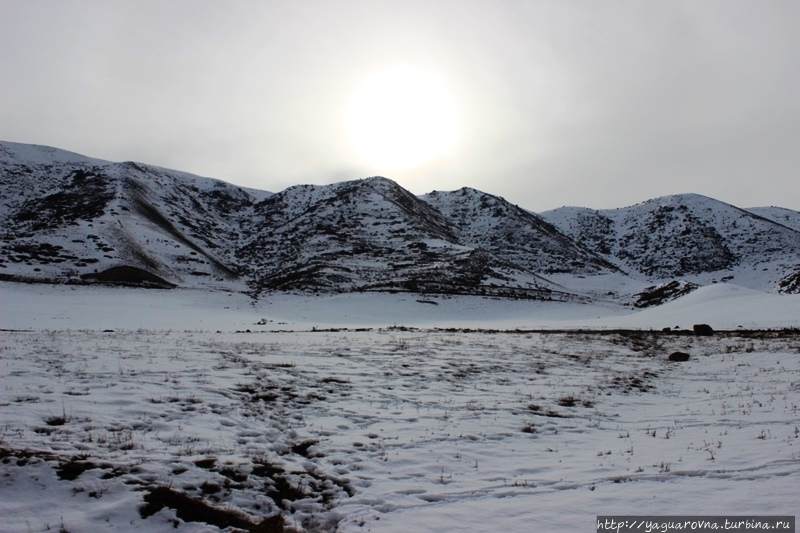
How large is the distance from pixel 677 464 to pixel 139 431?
1054 cm

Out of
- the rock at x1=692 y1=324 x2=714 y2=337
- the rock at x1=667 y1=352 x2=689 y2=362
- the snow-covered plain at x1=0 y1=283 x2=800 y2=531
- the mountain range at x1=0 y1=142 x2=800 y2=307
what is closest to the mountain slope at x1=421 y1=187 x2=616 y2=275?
the mountain range at x1=0 y1=142 x2=800 y2=307

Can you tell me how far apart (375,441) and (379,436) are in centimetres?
34

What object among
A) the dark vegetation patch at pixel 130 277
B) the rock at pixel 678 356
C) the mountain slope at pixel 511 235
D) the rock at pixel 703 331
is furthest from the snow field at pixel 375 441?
the mountain slope at pixel 511 235

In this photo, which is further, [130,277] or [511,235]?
[511,235]

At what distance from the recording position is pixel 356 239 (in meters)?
107

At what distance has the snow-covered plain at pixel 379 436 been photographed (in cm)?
694

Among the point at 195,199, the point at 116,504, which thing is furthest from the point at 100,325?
the point at 195,199

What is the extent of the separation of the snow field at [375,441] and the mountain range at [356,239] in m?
47.7

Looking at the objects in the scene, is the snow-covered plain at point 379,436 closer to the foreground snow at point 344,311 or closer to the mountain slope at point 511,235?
the foreground snow at point 344,311

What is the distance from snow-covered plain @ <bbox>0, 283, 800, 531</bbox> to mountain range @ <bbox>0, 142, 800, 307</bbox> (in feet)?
152

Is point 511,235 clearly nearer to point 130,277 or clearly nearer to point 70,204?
point 130,277

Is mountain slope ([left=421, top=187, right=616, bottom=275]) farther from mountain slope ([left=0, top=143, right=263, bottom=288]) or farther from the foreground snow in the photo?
mountain slope ([left=0, top=143, right=263, bottom=288])

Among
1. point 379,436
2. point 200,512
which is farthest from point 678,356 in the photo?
point 200,512

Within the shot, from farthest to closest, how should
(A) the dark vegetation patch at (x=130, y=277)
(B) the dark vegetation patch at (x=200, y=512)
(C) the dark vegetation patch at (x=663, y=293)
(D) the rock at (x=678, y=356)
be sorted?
(C) the dark vegetation patch at (x=663, y=293) < (A) the dark vegetation patch at (x=130, y=277) < (D) the rock at (x=678, y=356) < (B) the dark vegetation patch at (x=200, y=512)
